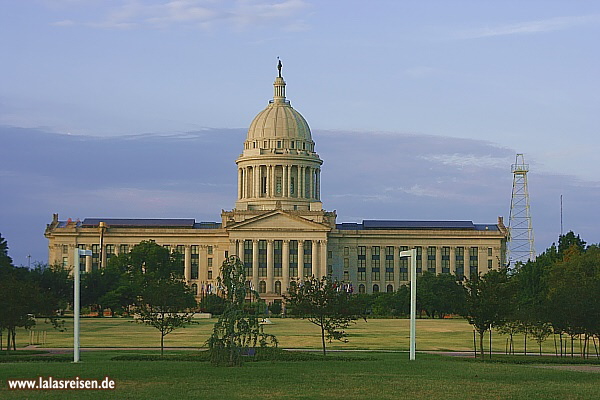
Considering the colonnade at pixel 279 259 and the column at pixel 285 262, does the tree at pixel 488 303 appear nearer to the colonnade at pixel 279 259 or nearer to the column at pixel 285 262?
the colonnade at pixel 279 259

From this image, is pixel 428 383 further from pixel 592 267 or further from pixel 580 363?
pixel 592 267

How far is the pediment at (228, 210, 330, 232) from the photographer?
570 feet

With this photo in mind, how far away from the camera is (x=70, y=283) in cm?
13188

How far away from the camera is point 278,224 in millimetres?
174375

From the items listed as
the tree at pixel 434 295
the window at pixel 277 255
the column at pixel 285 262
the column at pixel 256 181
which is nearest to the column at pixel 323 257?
the column at pixel 285 262

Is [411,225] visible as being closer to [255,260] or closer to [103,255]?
[255,260]

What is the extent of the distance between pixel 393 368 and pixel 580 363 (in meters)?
14.7

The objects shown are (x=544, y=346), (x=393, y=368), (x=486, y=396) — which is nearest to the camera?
(x=486, y=396)

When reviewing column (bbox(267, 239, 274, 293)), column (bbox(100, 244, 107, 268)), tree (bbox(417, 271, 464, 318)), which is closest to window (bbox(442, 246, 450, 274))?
column (bbox(267, 239, 274, 293))

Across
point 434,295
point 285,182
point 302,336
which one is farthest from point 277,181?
point 302,336

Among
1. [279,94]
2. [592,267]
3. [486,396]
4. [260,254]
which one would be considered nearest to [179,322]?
[486,396]

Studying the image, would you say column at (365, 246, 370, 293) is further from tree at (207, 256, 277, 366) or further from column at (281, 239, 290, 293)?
tree at (207, 256, 277, 366)

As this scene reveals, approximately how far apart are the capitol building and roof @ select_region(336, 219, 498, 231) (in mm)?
370

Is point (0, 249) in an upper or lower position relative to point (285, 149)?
lower
